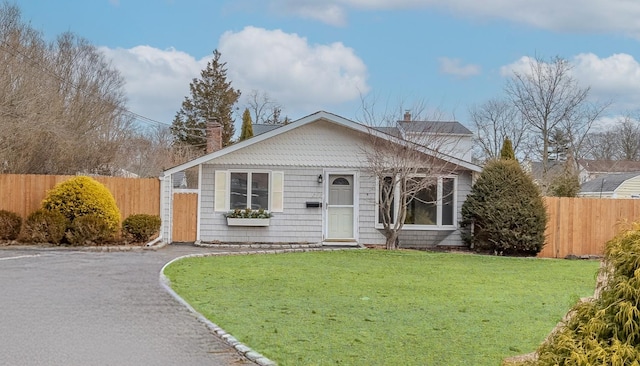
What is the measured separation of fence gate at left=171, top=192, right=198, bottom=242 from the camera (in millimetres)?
17594

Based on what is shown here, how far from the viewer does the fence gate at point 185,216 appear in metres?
17.6

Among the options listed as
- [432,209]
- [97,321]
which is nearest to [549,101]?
[432,209]

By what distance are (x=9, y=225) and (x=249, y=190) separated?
264 inches

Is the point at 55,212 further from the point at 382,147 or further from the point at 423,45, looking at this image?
the point at 423,45

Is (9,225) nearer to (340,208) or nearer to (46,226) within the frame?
(46,226)

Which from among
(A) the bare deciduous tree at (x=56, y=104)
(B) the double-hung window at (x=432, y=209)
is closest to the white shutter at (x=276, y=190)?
(B) the double-hung window at (x=432, y=209)

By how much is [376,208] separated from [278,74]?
51.7 feet

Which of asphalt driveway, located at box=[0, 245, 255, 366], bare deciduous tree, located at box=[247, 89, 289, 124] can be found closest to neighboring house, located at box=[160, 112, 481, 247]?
asphalt driveway, located at box=[0, 245, 255, 366]

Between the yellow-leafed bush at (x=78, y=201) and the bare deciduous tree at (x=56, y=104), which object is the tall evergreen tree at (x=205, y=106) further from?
the yellow-leafed bush at (x=78, y=201)

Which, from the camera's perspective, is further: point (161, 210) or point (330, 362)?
point (161, 210)

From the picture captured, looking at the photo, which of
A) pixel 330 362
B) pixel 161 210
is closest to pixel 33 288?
pixel 330 362

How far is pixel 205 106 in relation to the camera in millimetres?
47625

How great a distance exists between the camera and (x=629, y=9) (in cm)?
1678

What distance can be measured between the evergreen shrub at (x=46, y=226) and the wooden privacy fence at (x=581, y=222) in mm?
13877
